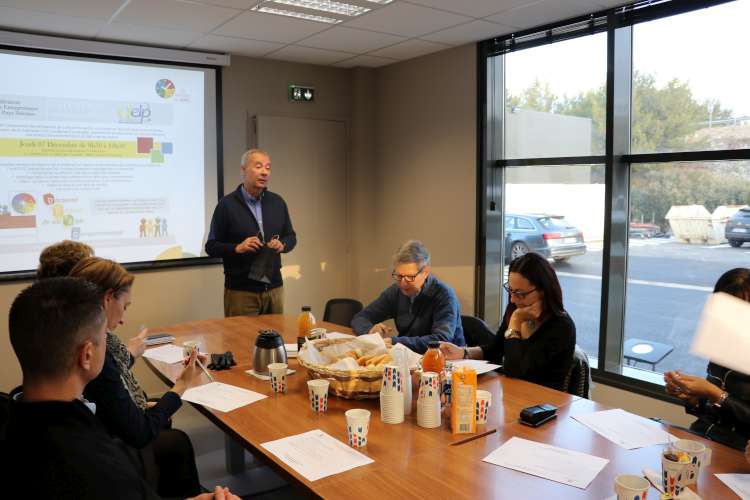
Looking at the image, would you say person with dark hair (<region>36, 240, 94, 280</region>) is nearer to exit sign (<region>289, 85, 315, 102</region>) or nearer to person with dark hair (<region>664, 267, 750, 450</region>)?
person with dark hair (<region>664, 267, 750, 450</region>)

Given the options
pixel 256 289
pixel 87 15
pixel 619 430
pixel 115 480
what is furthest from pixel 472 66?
pixel 115 480

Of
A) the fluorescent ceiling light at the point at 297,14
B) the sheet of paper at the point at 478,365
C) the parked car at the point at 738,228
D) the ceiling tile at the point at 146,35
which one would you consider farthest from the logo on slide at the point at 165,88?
the parked car at the point at 738,228

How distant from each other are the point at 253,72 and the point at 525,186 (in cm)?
246

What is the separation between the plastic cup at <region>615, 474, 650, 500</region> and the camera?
1362 mm

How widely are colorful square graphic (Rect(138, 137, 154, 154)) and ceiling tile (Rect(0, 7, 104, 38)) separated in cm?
83

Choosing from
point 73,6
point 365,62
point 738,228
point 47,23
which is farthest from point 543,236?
point 47,23

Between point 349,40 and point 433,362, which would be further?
point 349,40

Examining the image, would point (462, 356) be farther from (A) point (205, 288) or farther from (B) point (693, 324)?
(A) point (205, 288)

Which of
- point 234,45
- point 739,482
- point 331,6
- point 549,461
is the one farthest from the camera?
point 234,45

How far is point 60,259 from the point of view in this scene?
2309 millimetres

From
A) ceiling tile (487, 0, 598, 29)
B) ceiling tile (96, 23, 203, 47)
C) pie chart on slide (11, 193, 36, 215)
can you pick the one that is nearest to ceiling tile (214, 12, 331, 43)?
ceiling tile (96, 23, 203, 47)

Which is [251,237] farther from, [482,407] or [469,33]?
[482,407]

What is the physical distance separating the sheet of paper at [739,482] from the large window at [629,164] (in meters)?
2.24

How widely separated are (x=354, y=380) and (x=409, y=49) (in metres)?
3.36
